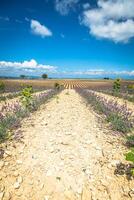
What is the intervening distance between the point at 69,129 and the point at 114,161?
121 inches

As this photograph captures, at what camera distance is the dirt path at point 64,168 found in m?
4.14

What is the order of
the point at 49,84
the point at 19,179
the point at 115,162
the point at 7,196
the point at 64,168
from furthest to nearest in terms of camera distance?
the point at 49,84 < the point at 115,162 < the point at 64,168 < the point at 19,179 < the point at 7,196

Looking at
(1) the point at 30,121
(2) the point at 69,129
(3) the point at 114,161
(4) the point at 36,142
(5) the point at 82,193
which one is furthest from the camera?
(1) the point at 30,121

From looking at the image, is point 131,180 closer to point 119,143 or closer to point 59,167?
point 59,167

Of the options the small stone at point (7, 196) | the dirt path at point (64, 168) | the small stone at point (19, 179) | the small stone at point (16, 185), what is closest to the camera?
the small stone at point (7, 196)

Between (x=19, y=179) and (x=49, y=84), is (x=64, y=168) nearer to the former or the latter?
(x=19, y=179)

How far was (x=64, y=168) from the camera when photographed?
4.95m

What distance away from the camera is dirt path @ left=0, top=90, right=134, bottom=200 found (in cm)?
414

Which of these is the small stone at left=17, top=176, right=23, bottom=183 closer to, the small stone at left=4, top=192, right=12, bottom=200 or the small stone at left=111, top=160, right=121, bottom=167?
the small stone at left=4, top=192, right=12, bottom=200

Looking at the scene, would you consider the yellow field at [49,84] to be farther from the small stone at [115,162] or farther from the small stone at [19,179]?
the small stone at [19,179]

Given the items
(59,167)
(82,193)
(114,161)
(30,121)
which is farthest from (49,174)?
(30,121)

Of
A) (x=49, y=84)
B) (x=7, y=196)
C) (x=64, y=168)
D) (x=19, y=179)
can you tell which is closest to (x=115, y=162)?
(x=64, y=168)

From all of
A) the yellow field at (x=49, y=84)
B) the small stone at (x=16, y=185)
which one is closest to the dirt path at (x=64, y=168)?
the small stone at (x=16, y=185)

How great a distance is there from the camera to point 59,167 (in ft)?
16.4
